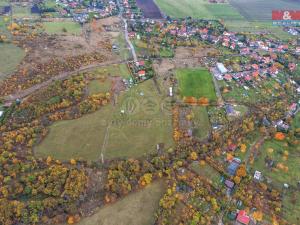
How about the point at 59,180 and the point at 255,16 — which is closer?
the point at 59,180

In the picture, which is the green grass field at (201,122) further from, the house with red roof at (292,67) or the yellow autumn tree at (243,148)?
the house with red roof at (292,67)

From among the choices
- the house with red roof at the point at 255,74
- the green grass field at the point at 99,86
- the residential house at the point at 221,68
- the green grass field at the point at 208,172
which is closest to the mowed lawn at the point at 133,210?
the green grass field at the point at 208,172

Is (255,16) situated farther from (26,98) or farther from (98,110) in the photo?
(26,98)

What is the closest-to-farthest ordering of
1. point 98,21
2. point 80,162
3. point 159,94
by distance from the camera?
point 80,162 < point 159,94 < point 98,21

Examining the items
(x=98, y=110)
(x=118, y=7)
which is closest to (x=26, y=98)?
(x=98, y=110)

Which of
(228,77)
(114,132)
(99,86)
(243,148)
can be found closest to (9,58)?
(99,86)

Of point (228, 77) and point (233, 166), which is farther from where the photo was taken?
point (228, 77)

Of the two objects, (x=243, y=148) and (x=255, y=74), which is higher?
(x=255, y=74)

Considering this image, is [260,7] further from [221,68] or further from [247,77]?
[247,77]
